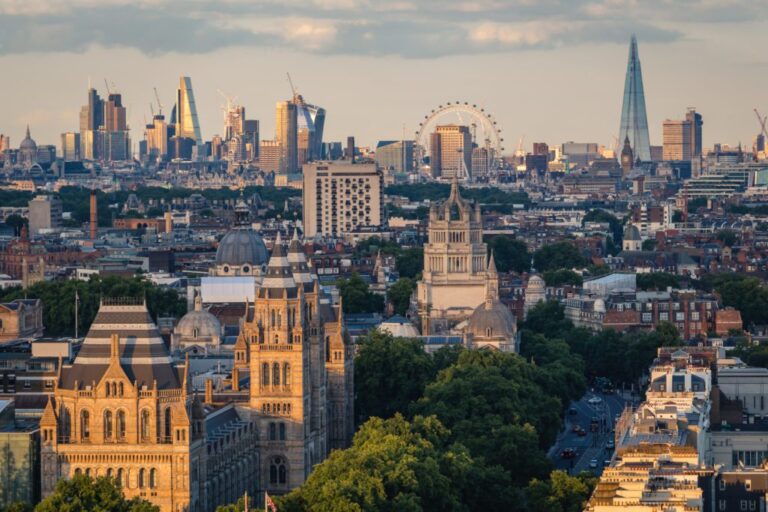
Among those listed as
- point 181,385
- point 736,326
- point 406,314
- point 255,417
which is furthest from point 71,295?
point 181,385

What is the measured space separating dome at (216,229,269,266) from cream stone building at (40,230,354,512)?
73470 millimetres

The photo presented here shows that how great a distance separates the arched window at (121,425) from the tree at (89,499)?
616 centimetres

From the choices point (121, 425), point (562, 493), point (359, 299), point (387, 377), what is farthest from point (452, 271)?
point (121, 425)

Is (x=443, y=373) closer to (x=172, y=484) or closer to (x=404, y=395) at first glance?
(x=404, y=395)

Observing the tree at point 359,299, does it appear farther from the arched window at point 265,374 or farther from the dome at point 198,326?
the arched window at point 265,374

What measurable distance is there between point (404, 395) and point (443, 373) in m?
2.15

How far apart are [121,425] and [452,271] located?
78.9 meters

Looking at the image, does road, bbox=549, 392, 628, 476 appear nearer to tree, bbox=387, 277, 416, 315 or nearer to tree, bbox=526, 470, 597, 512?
tree, bbox=526, 470, 597, 512

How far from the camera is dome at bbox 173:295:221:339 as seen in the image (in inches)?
A: 5792

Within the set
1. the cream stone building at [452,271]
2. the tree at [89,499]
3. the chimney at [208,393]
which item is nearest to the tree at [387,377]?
the chimney at [208,393]

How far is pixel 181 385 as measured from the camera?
9850 cm

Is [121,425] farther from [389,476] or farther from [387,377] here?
[387,377]

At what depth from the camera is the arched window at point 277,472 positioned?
11044 centimetres

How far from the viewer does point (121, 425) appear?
323 feet
